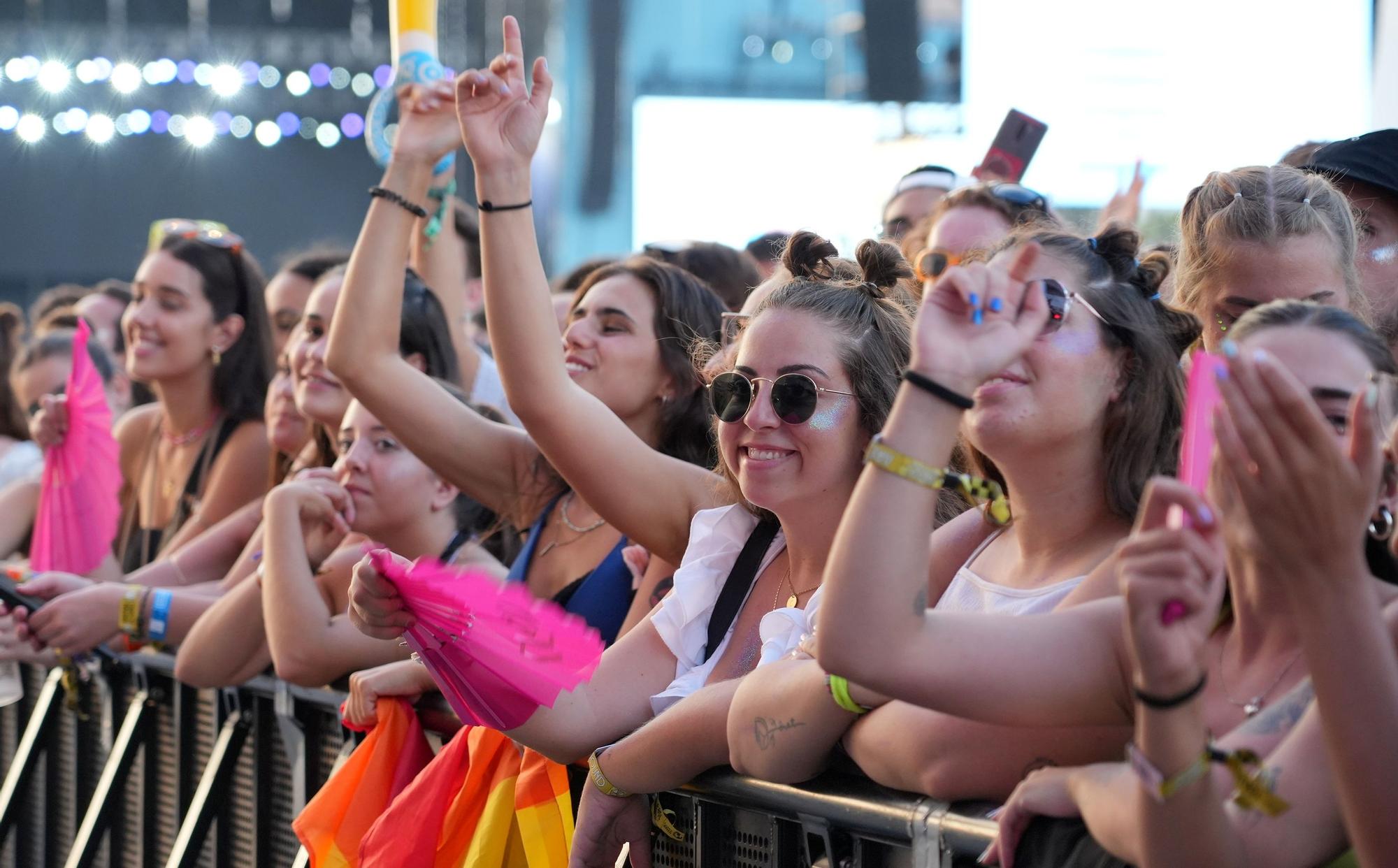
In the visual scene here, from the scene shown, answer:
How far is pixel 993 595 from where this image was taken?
205 cm

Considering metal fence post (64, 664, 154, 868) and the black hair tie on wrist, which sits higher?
the black hair tie on wrist

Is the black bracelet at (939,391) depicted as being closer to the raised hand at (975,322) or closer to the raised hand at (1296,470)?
the raised hand at (975,322)

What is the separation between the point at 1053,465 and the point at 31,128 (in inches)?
564

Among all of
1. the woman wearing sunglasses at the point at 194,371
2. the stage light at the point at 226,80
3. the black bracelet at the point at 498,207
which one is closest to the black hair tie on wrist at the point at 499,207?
the black bracelet at the point at 498,207

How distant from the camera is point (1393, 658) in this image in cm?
143

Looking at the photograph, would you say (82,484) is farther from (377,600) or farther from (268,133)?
(268,133)

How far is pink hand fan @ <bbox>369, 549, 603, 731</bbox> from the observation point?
7.11 ft

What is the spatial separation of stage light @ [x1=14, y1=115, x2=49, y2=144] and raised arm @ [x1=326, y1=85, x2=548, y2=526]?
41.0 feet

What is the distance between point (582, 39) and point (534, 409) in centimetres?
910

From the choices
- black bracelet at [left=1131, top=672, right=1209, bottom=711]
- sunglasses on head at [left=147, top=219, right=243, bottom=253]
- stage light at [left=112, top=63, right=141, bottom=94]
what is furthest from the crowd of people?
stage light at [left=112, top=63, right=141, bottom=94]

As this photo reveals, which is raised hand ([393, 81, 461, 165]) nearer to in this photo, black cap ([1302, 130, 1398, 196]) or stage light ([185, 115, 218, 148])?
black cap ([1302, 130, 1398, 196])

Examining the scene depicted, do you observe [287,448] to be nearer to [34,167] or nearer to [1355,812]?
[1355,812]

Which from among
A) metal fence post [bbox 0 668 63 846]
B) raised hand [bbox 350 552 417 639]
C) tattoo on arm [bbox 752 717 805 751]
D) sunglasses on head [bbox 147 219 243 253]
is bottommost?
metal fence post [bbox 0 668 63 846]

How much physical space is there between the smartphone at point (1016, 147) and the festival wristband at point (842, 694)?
2.25 meters
